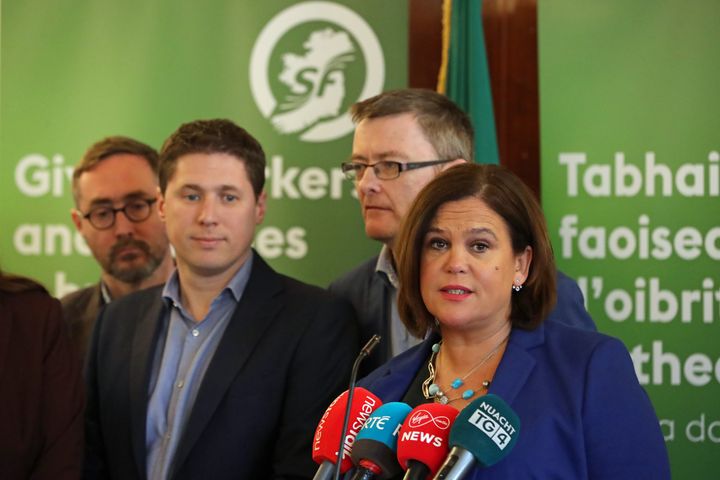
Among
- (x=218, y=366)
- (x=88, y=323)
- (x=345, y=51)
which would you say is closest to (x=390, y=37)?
(x=345, y=51)

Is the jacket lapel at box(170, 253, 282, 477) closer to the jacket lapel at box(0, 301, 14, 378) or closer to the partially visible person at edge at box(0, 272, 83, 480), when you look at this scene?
the partially visible person at edge at box(0, 272, 83, 480)

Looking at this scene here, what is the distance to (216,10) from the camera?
480 centimetres

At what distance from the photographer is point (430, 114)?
3332 mm

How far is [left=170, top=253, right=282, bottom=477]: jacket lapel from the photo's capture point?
9.79 ft

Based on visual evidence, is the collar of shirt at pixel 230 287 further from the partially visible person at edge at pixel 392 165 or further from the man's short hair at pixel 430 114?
the man's short hair at pixel 430 114

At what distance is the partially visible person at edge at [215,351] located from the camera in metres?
2.99

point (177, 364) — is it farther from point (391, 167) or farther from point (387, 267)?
point (391, 167)

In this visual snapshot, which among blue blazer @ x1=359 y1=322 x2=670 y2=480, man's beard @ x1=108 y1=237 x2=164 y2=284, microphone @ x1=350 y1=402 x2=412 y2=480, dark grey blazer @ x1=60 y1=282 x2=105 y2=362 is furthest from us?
man's beard @ x1=108 y1=237 x2=164 y2=284

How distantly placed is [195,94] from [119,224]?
0.78m

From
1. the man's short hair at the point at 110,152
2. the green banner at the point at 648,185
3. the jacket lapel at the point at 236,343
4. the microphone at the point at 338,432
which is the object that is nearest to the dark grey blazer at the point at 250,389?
the jacket lapel at the point at 236,343

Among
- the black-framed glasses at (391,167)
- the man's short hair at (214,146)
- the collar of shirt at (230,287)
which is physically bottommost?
the collar of shirt at (230,287)

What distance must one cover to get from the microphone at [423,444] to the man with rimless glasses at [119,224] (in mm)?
2545

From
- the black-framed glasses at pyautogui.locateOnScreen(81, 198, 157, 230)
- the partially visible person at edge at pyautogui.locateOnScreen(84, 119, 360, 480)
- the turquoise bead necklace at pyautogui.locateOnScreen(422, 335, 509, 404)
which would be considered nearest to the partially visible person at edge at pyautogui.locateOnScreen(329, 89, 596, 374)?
the partially visible person at edge at pyautogui.locateOnScreen(84, 119, 360, 480)

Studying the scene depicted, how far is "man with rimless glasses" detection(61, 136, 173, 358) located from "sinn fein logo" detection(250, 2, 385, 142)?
0.66 metres
